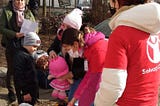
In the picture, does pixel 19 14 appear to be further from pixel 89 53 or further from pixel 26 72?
pixel 89 53

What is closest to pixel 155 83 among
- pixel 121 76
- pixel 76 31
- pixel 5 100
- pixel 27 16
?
pixel 121 76

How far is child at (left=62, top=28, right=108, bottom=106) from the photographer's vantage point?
3.14m

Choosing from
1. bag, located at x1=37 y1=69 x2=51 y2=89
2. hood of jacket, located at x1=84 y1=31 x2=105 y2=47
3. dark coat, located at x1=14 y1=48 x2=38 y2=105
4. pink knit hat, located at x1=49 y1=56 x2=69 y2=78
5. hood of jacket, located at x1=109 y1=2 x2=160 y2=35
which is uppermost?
hood of jacket, located at x1=109 y1=2 x2=160 y2=35

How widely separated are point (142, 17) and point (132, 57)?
0.78 feet

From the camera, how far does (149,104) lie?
8.12 feet

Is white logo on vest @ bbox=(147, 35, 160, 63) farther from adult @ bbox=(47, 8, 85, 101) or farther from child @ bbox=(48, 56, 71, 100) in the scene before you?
child @ bbox=(48, 56, 71, 100)

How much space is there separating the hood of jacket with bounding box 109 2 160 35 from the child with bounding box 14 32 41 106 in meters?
2.00

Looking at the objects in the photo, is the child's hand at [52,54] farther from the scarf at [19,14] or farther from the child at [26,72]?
the scarf at [19,14]

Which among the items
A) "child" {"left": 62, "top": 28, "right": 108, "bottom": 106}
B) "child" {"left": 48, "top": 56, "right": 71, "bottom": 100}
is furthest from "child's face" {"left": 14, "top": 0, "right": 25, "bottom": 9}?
"child" {"left": 62, "top": 28, "right": 108, "bottom": 106}

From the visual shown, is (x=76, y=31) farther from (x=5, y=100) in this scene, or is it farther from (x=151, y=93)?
(x=5, y=100)

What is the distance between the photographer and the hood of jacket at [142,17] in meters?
2.29

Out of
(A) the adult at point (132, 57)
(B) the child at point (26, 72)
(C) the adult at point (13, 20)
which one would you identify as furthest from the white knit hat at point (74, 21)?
(C) the adult at point (13, 20)

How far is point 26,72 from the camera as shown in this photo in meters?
4.18

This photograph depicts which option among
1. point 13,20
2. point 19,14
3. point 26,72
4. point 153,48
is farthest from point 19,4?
point 153,48
